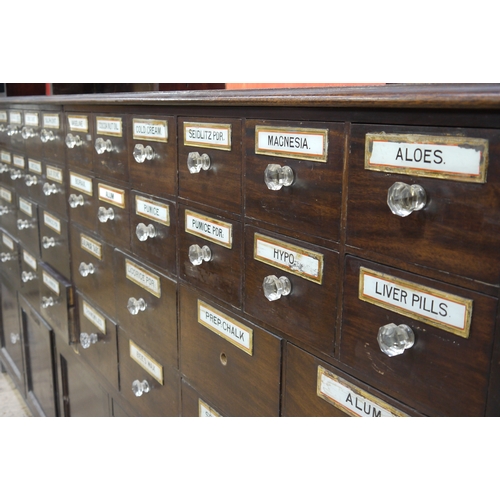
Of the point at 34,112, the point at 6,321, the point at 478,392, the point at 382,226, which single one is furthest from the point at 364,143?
the point at 6,321

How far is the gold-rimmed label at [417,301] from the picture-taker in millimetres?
678

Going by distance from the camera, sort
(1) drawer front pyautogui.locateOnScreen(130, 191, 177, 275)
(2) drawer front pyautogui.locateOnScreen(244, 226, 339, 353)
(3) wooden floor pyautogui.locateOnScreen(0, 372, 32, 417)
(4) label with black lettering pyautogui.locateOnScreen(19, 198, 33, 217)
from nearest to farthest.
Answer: (2) drawer front pyautogui.locateOnScreen(244, 226, 339, 353) → (1) drawer front pyautogui.locateOnScreen(130, 191, 177, 275) → (4) label with black lettering pyautogui.locateOnScreen(19, 198, 33, 217) → (3) wooden floor pyautogui.locateOnScreen(0, 372, 32, 417)

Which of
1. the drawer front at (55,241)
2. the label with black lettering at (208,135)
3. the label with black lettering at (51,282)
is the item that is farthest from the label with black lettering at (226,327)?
the label with black lettering at (51,282)

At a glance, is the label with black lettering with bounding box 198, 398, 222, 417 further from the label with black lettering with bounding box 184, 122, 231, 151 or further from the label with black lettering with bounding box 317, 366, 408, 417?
the label with black lettering with bounding box 184, 122, 231, 151

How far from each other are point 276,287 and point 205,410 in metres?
0.43

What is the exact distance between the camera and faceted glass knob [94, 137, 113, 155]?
4.80ft

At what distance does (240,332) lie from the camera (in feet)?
3.57

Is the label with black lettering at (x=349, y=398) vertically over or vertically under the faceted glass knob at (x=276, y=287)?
under

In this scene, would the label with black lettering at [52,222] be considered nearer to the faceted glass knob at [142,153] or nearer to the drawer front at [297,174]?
the faceted glass knob at [142,153]

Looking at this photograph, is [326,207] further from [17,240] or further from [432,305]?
[17,240]

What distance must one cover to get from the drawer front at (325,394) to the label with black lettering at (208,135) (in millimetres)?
375

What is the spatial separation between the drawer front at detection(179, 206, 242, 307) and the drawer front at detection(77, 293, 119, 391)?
53cm

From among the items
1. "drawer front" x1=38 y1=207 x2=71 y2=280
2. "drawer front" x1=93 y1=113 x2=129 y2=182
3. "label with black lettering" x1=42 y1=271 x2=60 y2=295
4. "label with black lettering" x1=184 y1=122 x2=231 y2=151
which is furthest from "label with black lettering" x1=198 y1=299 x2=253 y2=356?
"label with black lettering" x1=42 y1=271 x2=60 y2=295

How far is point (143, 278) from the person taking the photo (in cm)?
141
